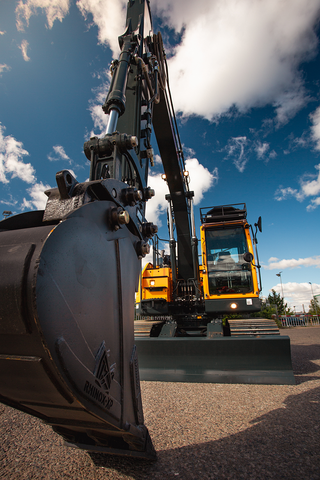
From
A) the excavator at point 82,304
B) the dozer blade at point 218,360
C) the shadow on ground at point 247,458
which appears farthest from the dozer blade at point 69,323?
the dozer blade at point 218,360

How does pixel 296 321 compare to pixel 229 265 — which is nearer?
pixel 229 265

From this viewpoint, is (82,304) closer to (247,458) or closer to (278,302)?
(247,458)

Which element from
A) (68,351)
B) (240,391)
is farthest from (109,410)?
(240,391)

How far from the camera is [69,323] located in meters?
0.81

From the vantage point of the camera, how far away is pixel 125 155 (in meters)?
1.95

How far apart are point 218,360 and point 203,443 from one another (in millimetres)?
2246

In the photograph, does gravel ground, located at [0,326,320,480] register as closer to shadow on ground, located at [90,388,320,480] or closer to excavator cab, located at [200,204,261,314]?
shadow on ground, located at [90,388,320,480]

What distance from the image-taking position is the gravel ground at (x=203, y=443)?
5.50ft

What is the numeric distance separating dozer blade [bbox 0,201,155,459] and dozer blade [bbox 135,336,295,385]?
3.16 metres

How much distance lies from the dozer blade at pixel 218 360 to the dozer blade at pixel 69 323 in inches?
124

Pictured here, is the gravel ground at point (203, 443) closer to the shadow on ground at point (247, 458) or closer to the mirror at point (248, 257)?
the shadow on ground at point (247, 458)

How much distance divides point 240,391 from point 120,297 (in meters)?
3.20

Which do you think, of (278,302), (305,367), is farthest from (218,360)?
(278,302)

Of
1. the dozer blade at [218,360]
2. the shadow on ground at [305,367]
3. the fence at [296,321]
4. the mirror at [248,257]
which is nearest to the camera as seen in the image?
the dozer blade at [218,360]
